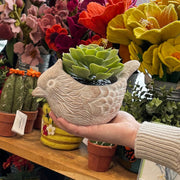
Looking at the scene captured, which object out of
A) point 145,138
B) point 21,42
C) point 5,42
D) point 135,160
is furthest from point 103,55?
point 5,42

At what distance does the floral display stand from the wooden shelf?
357mm

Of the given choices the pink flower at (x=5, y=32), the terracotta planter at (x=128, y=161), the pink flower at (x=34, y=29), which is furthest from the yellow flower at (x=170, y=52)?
the pink flower at (x=5, y=32)

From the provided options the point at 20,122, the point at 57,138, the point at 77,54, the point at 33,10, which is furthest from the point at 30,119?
the point at 77,54

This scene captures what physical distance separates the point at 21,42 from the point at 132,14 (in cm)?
67

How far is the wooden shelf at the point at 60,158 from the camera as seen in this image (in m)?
0.98

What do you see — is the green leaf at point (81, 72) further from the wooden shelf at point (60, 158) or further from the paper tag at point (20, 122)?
the paper tag at point (20, 122)

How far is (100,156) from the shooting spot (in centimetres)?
99

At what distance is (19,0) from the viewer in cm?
141

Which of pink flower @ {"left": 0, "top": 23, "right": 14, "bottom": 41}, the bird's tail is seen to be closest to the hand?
the bird's tail

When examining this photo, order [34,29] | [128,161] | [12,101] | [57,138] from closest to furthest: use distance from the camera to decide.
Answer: [128,161], [57,138], [12,101], [34,29]

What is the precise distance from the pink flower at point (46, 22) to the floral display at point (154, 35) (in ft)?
1.29

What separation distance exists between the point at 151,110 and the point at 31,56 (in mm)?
706

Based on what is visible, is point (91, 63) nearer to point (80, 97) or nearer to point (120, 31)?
point (80, 97)

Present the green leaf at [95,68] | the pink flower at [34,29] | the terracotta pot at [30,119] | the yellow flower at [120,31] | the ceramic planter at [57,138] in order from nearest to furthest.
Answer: the green leaf at [95,68] < the yellow flower at [120,31] < the ceramic planter at [57,138] < the terracotta pot at [30,119] < the pink flower at [34,29]
